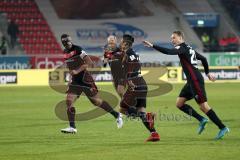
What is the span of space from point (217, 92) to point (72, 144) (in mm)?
17932

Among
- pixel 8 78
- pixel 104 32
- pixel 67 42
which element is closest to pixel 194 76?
pixel 67 42

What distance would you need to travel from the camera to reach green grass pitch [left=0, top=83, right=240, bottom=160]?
11664mm

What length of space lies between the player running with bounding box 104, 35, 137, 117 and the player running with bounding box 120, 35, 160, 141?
0.17 metres

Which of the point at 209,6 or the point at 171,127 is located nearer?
the point at 171,127

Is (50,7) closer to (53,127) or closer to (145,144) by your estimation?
(53,127)

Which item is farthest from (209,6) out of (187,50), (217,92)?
(187,50)

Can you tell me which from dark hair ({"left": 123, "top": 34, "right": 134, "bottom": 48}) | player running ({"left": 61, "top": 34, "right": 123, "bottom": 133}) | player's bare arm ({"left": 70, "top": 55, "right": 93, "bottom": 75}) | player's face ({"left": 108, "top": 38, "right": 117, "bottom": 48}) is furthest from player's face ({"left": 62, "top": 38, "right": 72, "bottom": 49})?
dark hair ({"left": 123, "top": 34, "right": 134, "bottom": 48})

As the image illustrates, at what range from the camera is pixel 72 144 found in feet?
43.4

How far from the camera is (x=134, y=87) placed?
1434cm

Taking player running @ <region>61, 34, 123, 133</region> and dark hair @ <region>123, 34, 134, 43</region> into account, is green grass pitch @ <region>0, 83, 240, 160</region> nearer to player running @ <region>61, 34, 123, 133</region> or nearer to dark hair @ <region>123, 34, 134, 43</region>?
player running @ <region>61, 34, 123, 133</region>

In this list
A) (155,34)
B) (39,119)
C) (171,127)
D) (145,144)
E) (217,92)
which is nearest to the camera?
(145,144)

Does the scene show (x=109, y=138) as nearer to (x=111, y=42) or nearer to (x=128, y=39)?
(x=128, y=39)

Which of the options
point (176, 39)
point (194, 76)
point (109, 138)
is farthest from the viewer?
point (109, 138)

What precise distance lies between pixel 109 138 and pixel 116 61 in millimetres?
4756
